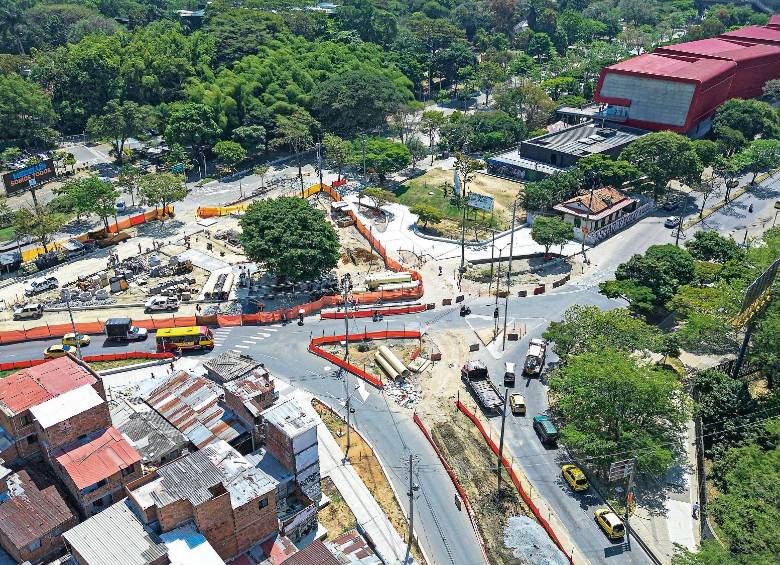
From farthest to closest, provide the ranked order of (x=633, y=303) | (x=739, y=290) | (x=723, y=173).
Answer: (x=723, y=173), (x=633, y=303), (x=739, y=290)

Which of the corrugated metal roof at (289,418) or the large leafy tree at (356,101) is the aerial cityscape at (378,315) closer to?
the corrugated metal roof at (289,418)

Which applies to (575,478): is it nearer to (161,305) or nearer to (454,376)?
(454,376)

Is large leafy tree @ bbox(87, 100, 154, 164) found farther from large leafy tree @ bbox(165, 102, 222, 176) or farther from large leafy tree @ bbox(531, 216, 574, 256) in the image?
large leafy tree @ bbox(531, 216, 574, 256)

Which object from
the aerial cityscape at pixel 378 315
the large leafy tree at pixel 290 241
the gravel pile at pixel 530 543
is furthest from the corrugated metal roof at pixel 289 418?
the large leafy tree at pixel 290 241

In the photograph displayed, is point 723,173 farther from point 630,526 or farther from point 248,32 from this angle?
point 248,32

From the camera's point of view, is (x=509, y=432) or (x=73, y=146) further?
(x=73, y=146)

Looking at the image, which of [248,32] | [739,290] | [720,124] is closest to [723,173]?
[720,124]
